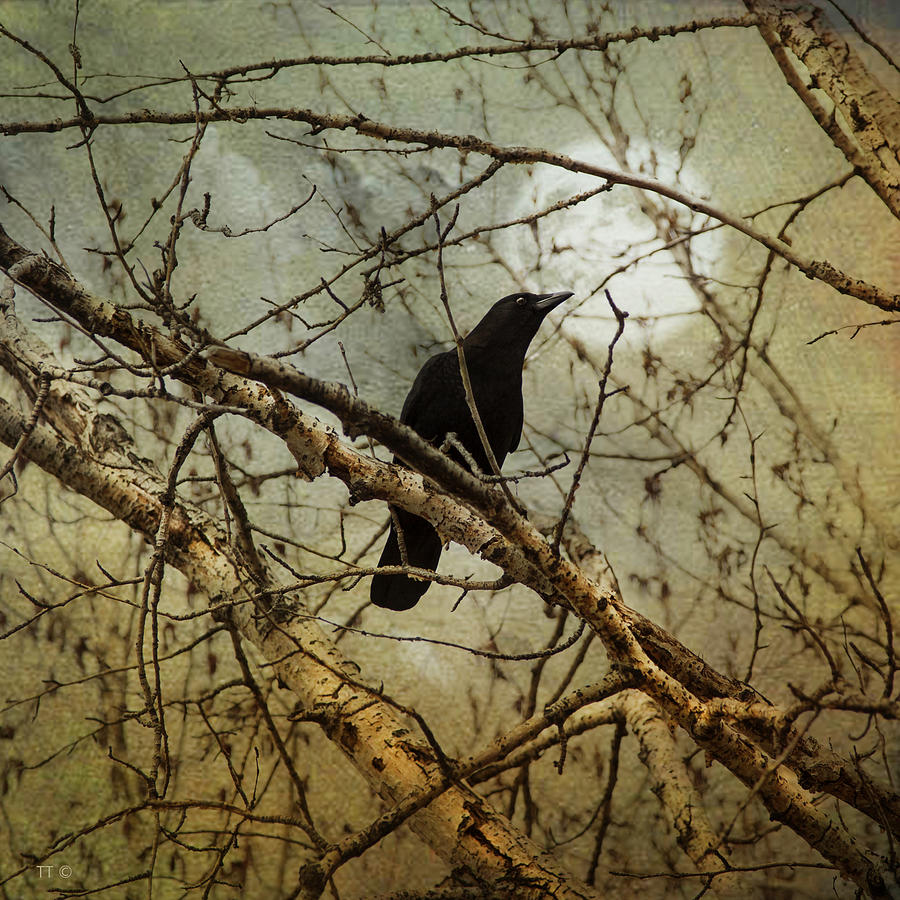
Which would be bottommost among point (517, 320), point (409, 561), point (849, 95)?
point (409, 561)

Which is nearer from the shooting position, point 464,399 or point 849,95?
point 849,95

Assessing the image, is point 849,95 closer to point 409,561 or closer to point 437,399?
point 437,399

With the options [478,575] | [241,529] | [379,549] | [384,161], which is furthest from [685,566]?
[384,161]

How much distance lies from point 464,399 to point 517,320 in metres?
0.24

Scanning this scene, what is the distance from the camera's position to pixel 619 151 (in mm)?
2473

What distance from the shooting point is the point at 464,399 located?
184cm

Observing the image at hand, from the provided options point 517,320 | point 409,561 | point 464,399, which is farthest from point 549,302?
point 409,561

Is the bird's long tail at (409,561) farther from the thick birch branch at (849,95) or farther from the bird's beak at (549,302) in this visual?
the thick birch branch at (849,95)

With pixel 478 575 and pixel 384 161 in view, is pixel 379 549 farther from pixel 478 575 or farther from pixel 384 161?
pixel 384 161

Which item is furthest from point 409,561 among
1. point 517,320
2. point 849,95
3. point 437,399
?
point 849,95

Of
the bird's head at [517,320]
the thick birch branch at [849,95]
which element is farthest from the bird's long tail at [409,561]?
the thick birch branch at [849,95]

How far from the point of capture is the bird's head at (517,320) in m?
1.93

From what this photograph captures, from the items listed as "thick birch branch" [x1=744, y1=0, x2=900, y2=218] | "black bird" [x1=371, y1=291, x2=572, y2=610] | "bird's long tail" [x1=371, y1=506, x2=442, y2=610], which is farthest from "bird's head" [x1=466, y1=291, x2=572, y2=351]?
"thick birch branch" [x1=744, y1=0, x2=900, y2=218]

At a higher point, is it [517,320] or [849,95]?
[849,95]
